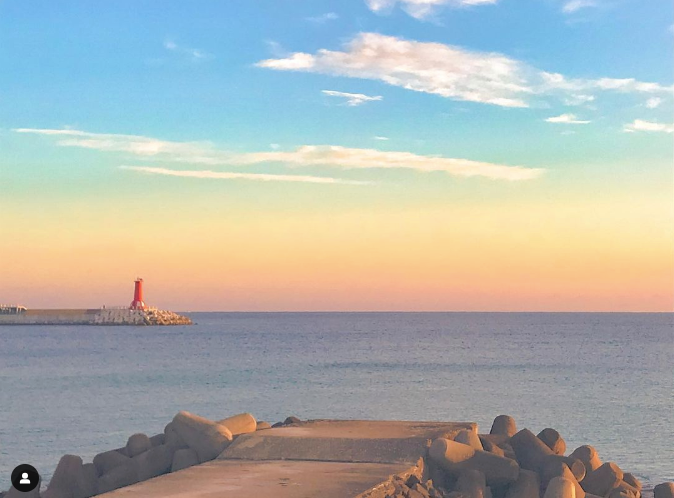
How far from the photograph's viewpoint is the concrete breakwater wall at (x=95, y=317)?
128 m

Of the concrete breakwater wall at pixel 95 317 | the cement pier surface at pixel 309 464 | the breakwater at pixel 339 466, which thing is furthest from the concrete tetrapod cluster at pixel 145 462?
the concrete breakwater wall at pixel 95 317

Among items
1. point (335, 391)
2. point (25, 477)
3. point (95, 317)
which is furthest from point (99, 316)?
point (25, 477)

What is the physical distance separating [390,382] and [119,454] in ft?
107

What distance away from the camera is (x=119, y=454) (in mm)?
13625

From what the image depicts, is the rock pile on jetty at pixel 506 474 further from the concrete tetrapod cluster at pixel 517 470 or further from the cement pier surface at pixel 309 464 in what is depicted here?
the cement pier surface at pixel 309 464

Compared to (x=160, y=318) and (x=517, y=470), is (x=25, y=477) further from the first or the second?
(x=160, y=318)

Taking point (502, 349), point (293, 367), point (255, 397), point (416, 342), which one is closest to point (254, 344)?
point (416, 342)

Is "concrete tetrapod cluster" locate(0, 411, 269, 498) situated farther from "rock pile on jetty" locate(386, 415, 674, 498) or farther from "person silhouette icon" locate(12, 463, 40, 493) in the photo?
"person silhouette icon" locate(12, 463, 40, 493)

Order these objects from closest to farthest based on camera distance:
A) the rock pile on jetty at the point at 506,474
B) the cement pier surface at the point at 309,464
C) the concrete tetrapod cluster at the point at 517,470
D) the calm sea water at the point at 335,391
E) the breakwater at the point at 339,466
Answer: the cement pier surface at the point at 309,464, the breakwater at the point at 339,466, the rock pile on jetty at the point at 506,474, the concrete tetrapod cluster at the point at 517,470, the calm sea water at the point at 335,391

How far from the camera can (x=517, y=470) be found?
1240 centimetres

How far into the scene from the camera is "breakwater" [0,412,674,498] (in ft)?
34.2

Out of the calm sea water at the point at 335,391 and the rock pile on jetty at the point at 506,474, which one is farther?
the calm sea water at the point at 335,391

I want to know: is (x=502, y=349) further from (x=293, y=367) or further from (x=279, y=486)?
(x=279, y=486)

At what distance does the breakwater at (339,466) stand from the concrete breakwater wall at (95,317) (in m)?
115
